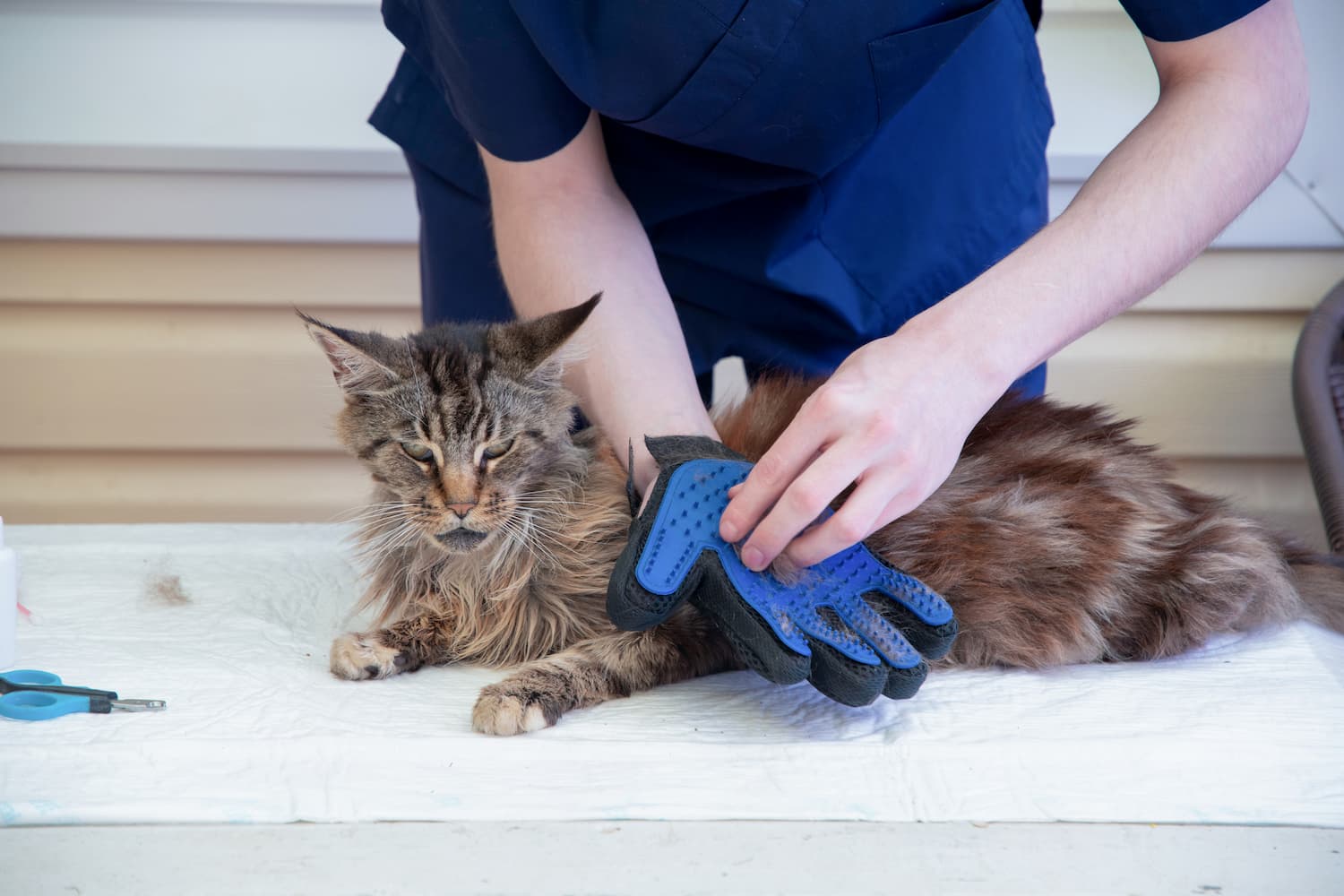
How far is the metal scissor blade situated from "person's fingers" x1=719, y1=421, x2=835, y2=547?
0.68 m

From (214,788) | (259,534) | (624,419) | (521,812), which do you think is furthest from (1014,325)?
(259,534)

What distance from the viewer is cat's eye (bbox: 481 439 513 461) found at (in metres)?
1.49

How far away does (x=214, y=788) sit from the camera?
106 cm

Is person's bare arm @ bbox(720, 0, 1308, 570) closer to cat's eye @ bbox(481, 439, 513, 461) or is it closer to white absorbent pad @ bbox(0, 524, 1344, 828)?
white absorbent pad @ bbox(0, 524, 1344, 828)

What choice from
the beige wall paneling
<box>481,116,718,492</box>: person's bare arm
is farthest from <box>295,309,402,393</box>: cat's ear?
the beige wall paneling

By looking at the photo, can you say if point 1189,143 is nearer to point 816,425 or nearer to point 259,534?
point 816,425

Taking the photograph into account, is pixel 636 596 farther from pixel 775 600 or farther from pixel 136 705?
pixel 136 705

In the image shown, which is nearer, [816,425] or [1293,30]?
[816,425]

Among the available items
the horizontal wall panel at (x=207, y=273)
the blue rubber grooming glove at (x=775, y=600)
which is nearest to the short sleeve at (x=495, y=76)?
the blue rubber grooming glove at (x=775, y=600)

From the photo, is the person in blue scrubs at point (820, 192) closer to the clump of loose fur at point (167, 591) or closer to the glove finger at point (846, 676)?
the glove finger at point (846, 676)

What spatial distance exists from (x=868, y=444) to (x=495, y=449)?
61cm

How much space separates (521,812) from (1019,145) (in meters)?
1.46

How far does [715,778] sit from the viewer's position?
Answer: 110 cm

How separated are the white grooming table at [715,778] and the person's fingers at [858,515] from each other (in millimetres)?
229
